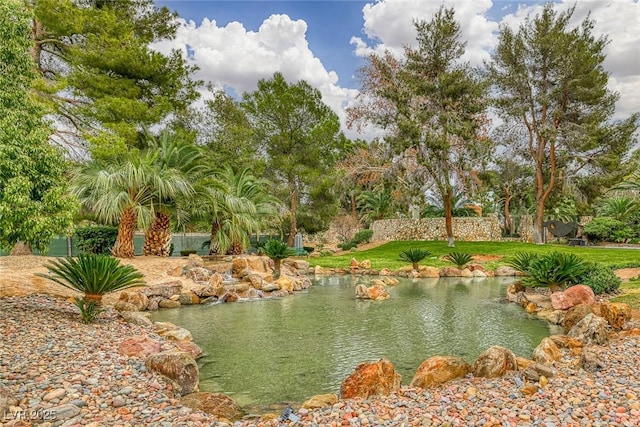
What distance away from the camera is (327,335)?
233 inches

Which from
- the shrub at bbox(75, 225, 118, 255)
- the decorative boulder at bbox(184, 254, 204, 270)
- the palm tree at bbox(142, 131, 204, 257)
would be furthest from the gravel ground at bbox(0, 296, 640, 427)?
the shrub at bbox(75, 225, 118, 255)

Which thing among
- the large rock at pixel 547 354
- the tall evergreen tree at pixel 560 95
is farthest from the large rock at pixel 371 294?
the tall evergreen tree at pixel 560 95

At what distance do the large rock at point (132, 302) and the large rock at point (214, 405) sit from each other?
14.4 ft

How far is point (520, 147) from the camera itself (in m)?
22.8

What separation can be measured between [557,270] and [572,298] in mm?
1388

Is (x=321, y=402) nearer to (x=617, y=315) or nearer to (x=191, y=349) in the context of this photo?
(x=191, y=349)

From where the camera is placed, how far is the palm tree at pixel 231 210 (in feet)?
41.5

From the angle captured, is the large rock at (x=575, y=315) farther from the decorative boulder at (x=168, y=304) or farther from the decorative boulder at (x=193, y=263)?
the decorative boulder at (x=193, y=263)

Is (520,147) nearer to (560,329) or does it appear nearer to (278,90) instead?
(278,90)

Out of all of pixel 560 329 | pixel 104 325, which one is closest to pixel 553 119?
pixel 560 329

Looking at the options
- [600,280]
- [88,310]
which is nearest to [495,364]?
[88,310]

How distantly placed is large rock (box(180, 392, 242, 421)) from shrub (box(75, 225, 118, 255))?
1175 cm

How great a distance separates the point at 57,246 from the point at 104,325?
1220cm

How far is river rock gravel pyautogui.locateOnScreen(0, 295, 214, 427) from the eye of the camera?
2658 millimetres
